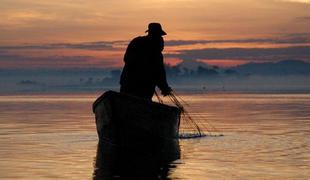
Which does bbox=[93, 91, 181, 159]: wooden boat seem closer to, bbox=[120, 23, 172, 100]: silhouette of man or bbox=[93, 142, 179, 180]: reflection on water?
bbox=[93, 142, 179, 180]: reflection on water

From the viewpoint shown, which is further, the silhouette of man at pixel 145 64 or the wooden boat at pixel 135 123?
the silhouette of man at pixel 145 64

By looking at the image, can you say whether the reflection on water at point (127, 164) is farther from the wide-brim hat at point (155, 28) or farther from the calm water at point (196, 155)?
the wide-brim hat at point (155, 28)

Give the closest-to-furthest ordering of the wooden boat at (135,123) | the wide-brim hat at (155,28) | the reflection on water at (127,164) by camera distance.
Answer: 1. the reflection on water at (127,164)
2. the wooden boat at (135,123)
3. the wide-brim hat at (155,28)

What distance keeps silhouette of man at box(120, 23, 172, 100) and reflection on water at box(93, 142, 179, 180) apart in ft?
9.97

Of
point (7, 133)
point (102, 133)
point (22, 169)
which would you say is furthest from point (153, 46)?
point (22, 169)

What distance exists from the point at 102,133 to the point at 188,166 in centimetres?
699

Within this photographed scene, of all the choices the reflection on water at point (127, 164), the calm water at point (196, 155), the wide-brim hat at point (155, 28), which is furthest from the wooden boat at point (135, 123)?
the wide-brim hat at point (155, 28)

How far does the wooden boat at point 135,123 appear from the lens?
2122cm

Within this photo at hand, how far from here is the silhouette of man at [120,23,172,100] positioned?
23.8 metres

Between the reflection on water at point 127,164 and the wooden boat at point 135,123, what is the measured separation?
0.36 meters

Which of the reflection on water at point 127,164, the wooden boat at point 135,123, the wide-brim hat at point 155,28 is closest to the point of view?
the reflection on water at point 127,164

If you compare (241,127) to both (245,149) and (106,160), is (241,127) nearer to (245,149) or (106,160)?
(245,149)

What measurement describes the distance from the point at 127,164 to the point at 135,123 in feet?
13.9

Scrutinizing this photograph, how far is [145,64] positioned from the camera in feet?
78.3
